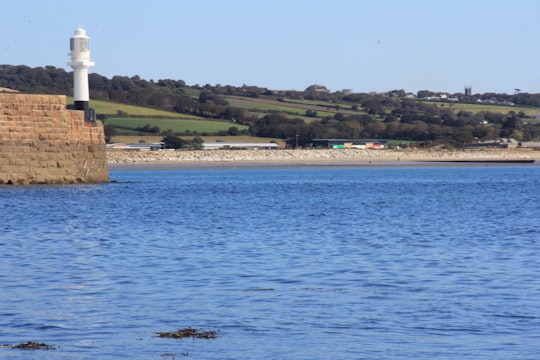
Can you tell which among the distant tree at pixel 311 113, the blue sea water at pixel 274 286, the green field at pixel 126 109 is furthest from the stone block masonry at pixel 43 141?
the distant tree at pixel 311 113

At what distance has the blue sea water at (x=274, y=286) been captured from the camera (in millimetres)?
12648

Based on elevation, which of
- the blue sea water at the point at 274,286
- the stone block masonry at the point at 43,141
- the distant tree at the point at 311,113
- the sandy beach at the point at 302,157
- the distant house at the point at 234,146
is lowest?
the sandy beach at the point at 302,157

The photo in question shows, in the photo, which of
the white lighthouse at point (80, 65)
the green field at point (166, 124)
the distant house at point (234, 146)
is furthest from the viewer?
the green field at point (166, 124)

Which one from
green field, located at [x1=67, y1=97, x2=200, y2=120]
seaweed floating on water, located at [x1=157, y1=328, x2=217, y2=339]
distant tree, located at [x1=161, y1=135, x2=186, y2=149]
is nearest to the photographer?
seaweed floating on water, located at [x1=157, y1=328, x2=217, y2=339]

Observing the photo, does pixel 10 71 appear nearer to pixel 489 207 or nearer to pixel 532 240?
pixel 489 207

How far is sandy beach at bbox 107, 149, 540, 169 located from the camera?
114438 millimetres

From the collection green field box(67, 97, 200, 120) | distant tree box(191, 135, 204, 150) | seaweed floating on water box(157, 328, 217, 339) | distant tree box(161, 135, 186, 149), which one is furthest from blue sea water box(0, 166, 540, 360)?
green field box(67, 97, 200, 120)

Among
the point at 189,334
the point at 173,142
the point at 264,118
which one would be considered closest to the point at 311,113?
the point at 264,118

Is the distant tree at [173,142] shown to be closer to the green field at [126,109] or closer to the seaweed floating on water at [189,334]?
the green field at [126,109]

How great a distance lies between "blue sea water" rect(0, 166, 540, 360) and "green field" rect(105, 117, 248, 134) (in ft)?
325

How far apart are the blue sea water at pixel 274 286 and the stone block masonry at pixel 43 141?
14.0 m

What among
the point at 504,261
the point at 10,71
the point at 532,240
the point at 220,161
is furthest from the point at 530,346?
the point at 10,71

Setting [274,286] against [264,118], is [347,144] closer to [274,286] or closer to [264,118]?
[264,118]

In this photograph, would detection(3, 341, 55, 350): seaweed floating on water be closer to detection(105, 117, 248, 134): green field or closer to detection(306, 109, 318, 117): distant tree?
detection(105, 117, 248, 134): green field
